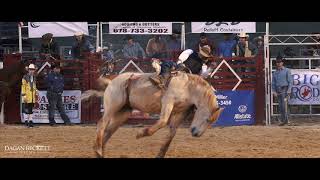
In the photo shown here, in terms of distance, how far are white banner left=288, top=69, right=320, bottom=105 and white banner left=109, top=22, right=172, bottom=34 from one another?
A: 333 centimetres

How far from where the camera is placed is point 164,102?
362 inches

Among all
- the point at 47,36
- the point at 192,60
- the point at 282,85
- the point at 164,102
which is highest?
the point at 47,36

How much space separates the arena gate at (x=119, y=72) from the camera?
15305 mm

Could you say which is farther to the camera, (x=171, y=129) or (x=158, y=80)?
(x=158, y=80)

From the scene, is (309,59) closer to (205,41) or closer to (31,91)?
(205,41)

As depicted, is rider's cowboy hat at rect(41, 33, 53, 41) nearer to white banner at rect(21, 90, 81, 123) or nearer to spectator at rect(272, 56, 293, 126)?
white banner at rect(21, 90, 81, 123)

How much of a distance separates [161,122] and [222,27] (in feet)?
24.0

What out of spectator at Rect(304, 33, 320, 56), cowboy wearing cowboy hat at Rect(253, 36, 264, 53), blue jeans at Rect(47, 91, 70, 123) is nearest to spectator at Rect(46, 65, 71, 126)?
blue jeans at Rect(47, 91, 70, 123)

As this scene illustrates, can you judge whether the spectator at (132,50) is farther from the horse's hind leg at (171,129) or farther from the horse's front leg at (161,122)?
the horse's front leg at (161,122)

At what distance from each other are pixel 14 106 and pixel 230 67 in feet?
17.9

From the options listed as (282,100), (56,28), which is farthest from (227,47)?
(56,28)

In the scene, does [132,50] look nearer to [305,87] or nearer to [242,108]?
[242,108]

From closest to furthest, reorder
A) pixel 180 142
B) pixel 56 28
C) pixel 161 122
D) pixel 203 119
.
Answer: pixel 161 122
pixel 203 119
pixel 180 142
pixel 56 28

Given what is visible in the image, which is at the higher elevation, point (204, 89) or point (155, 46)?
point (155, 46)
